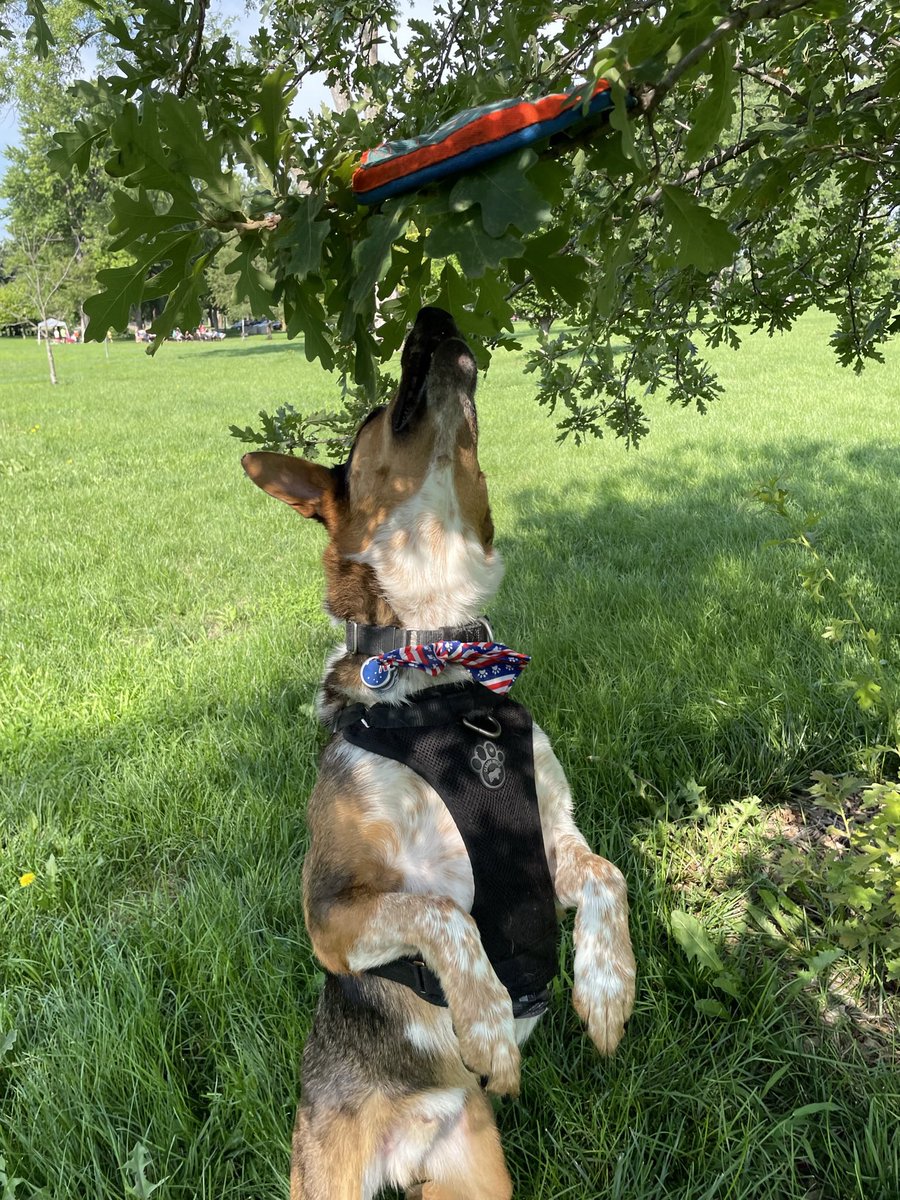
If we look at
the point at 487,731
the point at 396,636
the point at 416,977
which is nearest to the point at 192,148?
the point at 396,636

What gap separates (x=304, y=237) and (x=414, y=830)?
1.61 m

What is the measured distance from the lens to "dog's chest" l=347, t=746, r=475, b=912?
2199mm

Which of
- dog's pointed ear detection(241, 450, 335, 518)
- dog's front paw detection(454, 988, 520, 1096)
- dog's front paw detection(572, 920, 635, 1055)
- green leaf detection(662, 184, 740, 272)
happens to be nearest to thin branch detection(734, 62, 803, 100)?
green leaf detection(662, 184, 740, 272)

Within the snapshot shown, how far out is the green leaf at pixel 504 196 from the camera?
3.99 feet

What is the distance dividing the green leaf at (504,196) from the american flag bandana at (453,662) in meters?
1.31

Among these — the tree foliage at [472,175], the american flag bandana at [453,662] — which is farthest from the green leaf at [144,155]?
the american flag bandana at [453,662]

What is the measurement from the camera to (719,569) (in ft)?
18.2

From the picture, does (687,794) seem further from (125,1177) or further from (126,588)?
(126,588)

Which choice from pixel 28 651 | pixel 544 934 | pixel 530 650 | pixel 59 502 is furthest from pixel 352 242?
pixel 59 502

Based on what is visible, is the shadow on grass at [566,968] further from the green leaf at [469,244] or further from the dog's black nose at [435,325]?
the green leaf at [469,244]

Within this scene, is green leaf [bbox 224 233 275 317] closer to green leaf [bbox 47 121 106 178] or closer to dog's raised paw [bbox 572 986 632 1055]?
green leaf [bbox 47 121 106 178]

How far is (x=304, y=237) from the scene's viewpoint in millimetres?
1413

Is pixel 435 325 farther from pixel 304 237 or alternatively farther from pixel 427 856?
pixel 427 856

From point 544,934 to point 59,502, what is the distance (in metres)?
8.62
